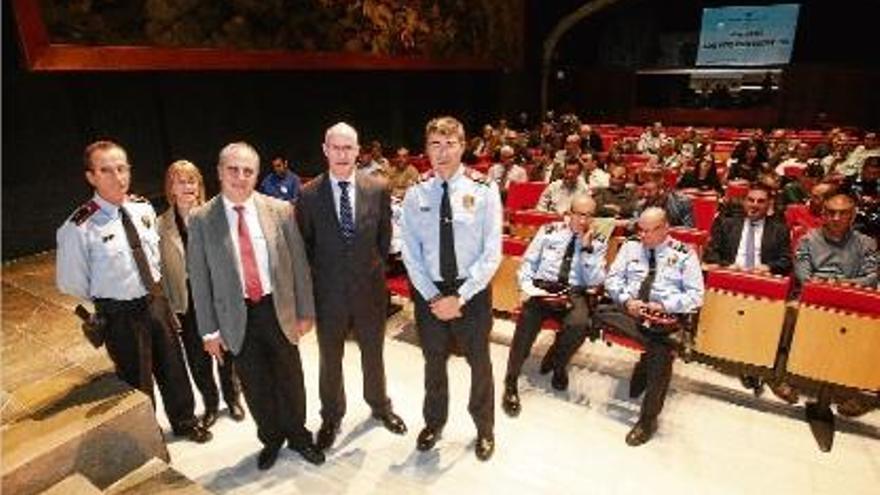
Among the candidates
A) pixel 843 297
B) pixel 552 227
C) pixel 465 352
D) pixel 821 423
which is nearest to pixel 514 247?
pixel 552 227

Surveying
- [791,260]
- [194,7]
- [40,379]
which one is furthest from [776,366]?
[194,7]

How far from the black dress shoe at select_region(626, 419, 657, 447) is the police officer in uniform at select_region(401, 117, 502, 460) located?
916 mm

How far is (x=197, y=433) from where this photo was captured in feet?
12.0

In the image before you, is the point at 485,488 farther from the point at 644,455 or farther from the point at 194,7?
the point at 194,7

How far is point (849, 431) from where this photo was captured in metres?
3.72

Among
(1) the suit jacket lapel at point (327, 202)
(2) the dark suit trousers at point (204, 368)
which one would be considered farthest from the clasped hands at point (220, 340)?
(1) the suit jacket lapel at point (327, 202)

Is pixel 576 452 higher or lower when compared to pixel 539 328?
lower

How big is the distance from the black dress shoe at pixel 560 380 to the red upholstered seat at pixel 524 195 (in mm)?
3000

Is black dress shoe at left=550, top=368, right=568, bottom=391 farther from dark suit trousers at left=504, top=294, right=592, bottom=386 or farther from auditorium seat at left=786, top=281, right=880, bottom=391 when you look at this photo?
auditorium seat at left=786, top=281, right=880, bottom=391

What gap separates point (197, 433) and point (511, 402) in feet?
6.19

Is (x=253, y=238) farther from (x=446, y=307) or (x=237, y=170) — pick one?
(x=446, y=307)

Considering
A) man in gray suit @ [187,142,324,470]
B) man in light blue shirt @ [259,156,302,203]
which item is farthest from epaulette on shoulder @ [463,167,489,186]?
man in light blue shirt @ [259,156,302,203]

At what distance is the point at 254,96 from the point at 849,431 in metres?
8.64

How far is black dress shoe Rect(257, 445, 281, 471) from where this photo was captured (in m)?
3.39
